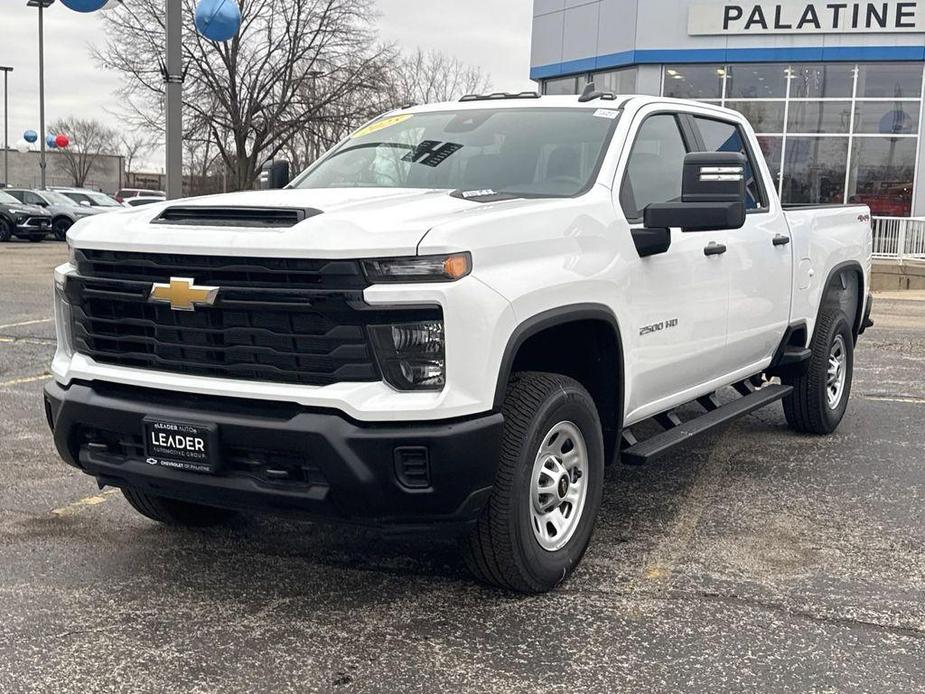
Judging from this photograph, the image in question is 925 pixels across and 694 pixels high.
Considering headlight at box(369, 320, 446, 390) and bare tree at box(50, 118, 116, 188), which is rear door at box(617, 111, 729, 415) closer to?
headlight at box(369, 320, 446, 390)

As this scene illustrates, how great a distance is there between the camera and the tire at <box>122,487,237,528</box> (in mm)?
4578

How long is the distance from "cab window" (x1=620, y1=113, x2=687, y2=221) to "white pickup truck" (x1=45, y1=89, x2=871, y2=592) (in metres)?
0.02

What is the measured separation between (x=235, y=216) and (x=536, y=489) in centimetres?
147

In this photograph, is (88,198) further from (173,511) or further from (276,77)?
(173,511)

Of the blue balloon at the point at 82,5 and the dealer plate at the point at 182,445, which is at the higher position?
the blue balloon at the point at 82,5

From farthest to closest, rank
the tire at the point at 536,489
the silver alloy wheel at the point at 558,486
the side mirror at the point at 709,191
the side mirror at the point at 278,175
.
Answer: the side mirror at the point at 278,175, the side mirror at the point at 709,191, the silver alloy wheel at the point at 558,486, the tire at the point at 536,489

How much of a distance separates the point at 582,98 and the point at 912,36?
20.7 metres

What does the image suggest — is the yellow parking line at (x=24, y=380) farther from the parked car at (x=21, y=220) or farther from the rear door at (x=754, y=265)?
the parked car at (x=21, y=220)

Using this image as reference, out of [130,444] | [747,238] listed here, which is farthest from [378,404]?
[747,238]

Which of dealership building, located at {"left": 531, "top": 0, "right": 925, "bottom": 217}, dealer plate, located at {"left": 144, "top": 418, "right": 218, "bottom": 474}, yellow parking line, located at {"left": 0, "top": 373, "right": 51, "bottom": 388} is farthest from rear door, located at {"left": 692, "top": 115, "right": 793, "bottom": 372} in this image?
dealership building, located at {"left": 531, "top": 0, "right": 925, "bottom": 217}

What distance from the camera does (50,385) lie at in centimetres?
411

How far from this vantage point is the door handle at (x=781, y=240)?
5691 millimetres

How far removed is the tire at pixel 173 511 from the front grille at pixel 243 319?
94cm

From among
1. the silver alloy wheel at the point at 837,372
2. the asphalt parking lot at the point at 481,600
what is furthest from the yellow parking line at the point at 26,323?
the silver alloy wheel at the point at 837,372
